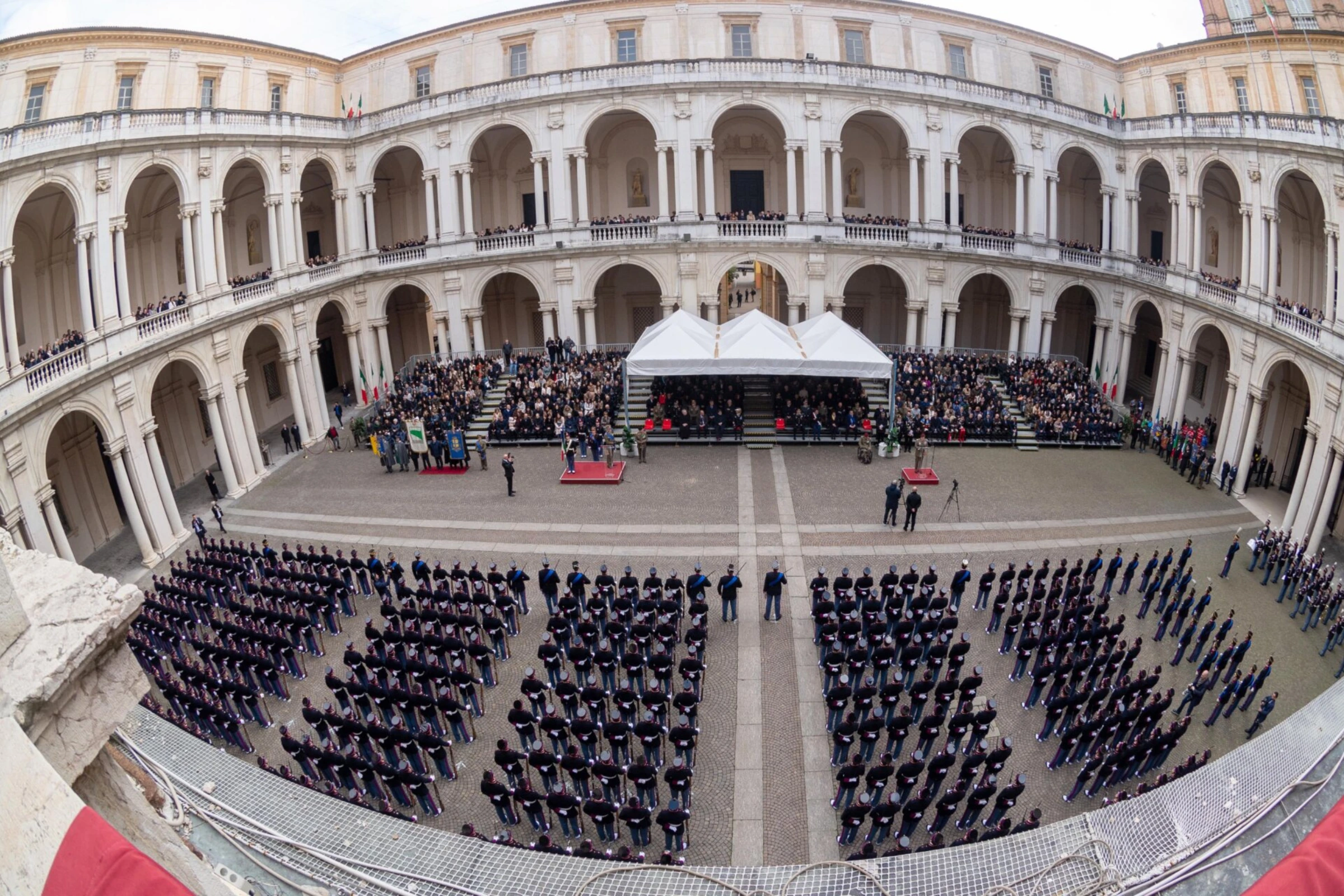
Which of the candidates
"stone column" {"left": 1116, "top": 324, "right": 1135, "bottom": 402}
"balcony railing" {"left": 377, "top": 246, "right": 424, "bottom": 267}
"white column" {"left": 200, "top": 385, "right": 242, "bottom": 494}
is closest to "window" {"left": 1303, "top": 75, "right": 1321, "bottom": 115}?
"stone column" {"left": 1116, "top": 324, "right": 1135, "bottom": 402}

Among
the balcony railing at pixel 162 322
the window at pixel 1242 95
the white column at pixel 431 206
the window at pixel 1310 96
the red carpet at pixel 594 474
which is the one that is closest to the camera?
the balcony railing at pixel 162 322

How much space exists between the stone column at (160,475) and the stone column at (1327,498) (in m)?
34.0

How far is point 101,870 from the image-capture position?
296cm

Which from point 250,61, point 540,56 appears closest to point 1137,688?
point 540,56

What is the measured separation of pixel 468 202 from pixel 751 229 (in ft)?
41.4

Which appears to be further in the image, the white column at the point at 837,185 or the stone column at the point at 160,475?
the white column at the point at 837,185

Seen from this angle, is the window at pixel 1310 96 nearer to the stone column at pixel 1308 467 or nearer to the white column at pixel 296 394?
the stone column at pixel 1308 467

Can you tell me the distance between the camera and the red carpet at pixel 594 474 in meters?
26.0

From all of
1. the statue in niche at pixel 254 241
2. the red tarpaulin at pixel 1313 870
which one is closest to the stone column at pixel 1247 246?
the red tarpaulin at pixel 1313 870

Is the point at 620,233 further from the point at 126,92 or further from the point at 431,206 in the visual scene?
the point at 126,92

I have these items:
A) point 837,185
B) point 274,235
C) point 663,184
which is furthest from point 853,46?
point 274,235

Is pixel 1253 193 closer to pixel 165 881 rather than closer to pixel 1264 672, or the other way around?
pixel 1264 672

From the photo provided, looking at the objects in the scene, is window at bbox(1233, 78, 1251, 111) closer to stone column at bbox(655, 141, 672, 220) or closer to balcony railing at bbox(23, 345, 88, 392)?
stone column at bbox(655, 141, 672, 220)

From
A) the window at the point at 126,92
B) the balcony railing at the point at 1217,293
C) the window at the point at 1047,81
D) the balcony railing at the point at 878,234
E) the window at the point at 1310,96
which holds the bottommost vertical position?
the balcony railing at the point at 1217,293
